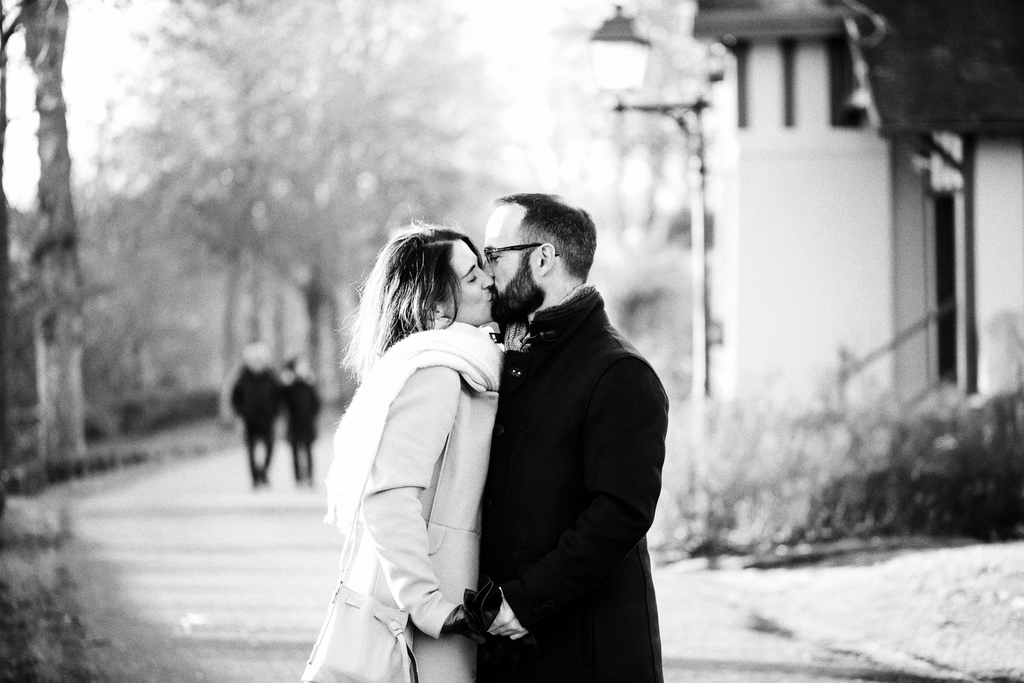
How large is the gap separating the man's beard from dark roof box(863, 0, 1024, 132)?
361 inches

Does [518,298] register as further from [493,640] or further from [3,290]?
[3,290]

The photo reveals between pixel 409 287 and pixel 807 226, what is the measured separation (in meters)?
11.3

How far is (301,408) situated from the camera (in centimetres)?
1680

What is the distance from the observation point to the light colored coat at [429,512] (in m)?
3.28

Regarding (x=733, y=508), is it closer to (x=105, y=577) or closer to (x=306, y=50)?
(x=105, y=577)

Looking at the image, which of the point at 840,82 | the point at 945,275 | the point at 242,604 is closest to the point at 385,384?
the point at 242,604

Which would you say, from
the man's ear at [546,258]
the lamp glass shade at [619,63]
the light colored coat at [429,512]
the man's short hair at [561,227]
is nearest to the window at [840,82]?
the lamp glass shade at [619,63]

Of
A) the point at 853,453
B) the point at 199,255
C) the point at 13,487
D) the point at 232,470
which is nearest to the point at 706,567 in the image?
the point at 853,453

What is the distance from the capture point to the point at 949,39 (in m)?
12.9

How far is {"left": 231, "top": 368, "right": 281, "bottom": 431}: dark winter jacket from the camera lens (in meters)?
16.5

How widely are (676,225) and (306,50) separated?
11.9m

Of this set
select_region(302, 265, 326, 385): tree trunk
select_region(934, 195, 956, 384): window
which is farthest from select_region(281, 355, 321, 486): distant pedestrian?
select_region(302, 265, 326, 385): tree trunk

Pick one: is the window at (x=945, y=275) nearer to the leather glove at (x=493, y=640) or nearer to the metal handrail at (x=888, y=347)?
the metal handrail at (x=888, y=347)

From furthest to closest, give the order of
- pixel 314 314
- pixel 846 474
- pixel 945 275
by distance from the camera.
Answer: pixel 314 314 < pixel 945 275 < pixel 846 474
